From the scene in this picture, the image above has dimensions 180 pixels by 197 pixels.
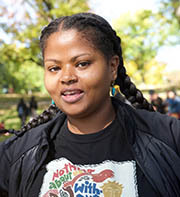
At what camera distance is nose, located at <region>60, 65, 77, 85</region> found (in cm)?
136

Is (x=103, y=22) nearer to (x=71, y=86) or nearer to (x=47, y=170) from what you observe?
(x=71, y=86)

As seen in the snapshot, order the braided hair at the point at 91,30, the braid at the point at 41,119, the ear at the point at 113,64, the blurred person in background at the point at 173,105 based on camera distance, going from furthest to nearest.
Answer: the blurred person in background at the point at 173,105, the braid at the point at 41,119, the ear at the point at 113,64, the braided hair at the point at 91,30

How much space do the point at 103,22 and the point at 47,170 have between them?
954 millimetres

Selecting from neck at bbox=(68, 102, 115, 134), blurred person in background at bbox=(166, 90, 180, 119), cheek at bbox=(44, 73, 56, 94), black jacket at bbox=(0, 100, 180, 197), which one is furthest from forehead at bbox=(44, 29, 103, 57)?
blurred person in background at bbox=(166, 90, 180, 119)

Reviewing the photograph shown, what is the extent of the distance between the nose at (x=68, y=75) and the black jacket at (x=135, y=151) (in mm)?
417

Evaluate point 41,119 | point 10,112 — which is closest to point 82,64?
point 41,119

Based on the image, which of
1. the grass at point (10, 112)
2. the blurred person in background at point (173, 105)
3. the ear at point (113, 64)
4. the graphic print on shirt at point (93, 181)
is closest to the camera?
the graphic print on shirt at point (93, 181)

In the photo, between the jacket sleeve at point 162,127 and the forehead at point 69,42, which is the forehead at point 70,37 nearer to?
the forehead at point 69,42

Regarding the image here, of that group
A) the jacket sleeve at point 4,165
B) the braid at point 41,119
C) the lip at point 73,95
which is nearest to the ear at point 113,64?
the lip at point 73,95

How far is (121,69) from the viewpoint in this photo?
187 centimetres

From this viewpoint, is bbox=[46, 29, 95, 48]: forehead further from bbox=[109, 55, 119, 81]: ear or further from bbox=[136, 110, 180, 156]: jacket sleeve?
bbox=[136, 110, 180, 156]: jacket sleeve

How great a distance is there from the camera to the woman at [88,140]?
136 centimetres

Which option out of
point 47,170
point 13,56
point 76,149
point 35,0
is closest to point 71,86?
point 76,149

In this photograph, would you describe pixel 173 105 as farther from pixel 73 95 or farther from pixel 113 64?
pixel 73 95
